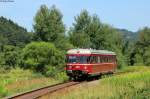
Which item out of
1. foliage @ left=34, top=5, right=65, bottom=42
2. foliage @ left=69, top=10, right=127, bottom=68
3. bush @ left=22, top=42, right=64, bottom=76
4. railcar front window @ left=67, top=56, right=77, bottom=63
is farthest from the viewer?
foliage @ left=69, top=10, right=127, bottom=68

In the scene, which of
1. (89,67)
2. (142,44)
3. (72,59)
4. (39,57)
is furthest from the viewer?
(142,44)

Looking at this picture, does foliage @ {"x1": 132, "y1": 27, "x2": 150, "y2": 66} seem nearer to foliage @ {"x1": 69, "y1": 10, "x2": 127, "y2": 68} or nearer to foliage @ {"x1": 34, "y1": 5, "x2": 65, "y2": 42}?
foliage @ {"x1": 69, "y1": 10, "x2": 127, "y2": 68}

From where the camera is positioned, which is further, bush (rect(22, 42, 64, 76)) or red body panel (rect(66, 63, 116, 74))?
bush (rect(22, 42, 64, 76))

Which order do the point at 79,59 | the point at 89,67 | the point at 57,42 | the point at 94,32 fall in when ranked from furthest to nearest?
the point at 94,32 < the point at 57,42 < the point at 79,59 < the point at 89,67

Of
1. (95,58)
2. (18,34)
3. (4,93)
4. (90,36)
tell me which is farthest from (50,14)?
(18,34)

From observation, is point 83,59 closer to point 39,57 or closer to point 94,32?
point 39,57

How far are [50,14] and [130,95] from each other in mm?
52724

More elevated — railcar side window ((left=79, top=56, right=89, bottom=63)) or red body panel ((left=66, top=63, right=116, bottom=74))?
railcar side window ((left=79, top=56, right=89, bottom=63))

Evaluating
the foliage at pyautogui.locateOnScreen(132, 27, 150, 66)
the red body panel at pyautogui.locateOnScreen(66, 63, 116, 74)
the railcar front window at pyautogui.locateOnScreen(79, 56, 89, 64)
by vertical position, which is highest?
the foliage at pyautogui.locateOnScreen(132, 27, 150, 66)

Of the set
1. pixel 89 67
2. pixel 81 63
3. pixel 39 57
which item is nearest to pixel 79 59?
pixel 81 63

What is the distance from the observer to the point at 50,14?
70.4m

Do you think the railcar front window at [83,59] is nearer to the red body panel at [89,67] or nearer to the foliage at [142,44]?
the red body panel at [89,67]

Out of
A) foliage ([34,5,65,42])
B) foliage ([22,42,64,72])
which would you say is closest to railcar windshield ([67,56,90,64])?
foliage ([22,42,64,72])

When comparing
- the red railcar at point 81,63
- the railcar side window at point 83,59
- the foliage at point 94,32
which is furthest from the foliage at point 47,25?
the railcar side window at point 83,59
